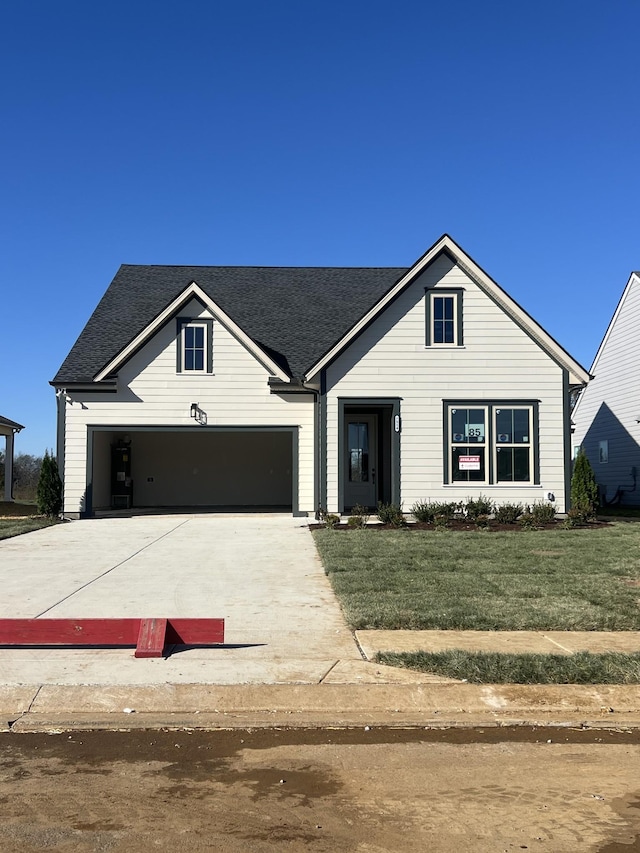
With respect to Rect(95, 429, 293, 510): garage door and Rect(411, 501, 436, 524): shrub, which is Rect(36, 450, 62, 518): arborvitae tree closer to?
Rect(95, 429, 293, 510): garage door

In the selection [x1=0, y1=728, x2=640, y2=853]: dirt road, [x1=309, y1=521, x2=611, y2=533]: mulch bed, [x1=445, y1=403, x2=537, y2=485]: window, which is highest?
[x1=445, y1=403, x2=537, y2=485]: window

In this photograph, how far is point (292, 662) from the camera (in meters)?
6.38

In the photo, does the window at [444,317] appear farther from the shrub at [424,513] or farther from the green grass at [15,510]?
the green grass at [15,510]

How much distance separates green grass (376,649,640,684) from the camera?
593 centimetres

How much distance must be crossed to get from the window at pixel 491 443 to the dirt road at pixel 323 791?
14.4 m

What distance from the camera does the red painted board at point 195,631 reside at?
6.66 metres

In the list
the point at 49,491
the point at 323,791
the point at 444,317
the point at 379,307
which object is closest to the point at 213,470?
the point at 49,491

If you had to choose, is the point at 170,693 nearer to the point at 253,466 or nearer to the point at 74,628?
the point at 74,628

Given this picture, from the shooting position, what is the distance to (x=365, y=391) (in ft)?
64.5

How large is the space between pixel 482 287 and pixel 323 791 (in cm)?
→ 1698

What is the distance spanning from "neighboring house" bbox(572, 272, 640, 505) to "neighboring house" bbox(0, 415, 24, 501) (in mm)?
22278

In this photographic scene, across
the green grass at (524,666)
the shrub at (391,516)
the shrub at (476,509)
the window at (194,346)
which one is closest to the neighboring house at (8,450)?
the window at (194,346)

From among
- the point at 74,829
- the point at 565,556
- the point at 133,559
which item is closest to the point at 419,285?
the point at 565,556

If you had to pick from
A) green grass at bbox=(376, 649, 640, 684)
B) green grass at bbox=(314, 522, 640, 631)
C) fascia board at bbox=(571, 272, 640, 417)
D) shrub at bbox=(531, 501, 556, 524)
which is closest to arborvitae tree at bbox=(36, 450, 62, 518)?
green grass at bbox=(314, 522, 640, 631)
